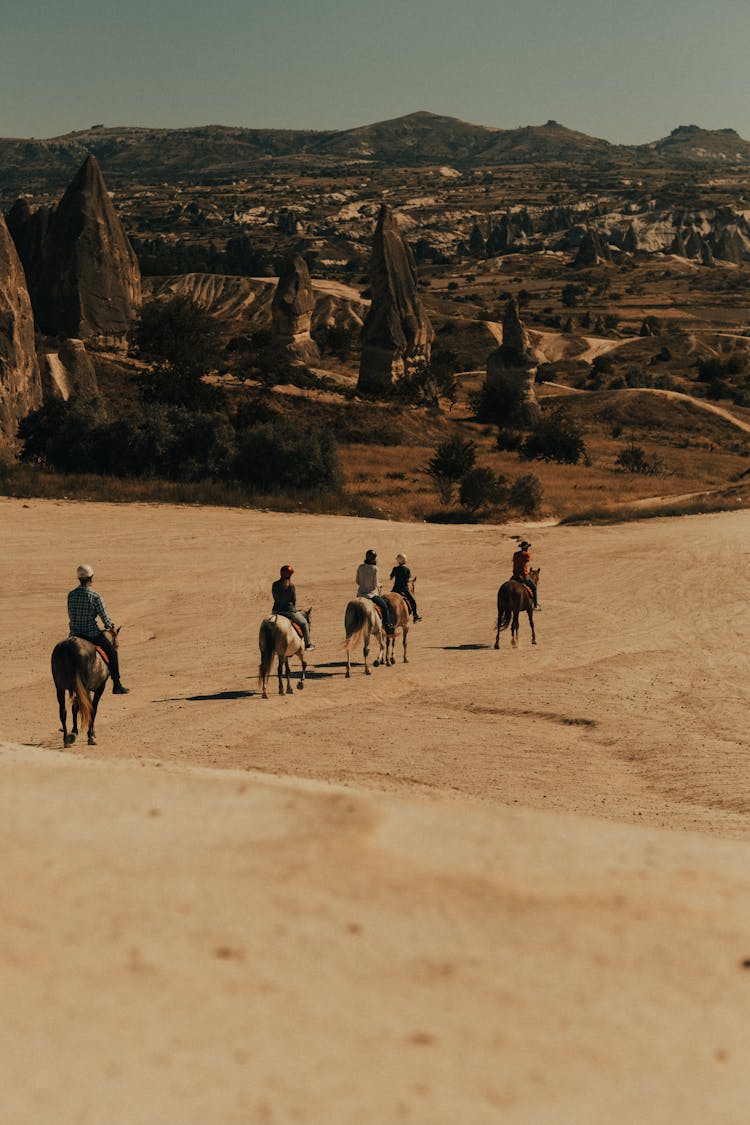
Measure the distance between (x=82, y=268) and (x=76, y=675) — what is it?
5590cm

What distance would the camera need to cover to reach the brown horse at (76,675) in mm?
14898

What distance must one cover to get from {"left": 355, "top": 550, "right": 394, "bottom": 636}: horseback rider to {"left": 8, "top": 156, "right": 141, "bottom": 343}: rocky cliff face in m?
49.6

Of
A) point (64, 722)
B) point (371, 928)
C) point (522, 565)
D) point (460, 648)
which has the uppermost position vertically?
point (522, 565)

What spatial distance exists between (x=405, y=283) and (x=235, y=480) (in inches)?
1215

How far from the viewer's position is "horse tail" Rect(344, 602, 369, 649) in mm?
19609

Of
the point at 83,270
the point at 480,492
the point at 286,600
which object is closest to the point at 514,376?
the point at 480,492

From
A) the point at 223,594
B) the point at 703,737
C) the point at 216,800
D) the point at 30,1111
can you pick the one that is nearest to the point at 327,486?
the point at 223,594

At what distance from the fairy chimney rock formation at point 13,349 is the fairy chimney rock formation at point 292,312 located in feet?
97.7

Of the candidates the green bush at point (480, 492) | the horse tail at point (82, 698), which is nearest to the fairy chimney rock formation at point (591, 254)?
the green bush at point (480, 492)

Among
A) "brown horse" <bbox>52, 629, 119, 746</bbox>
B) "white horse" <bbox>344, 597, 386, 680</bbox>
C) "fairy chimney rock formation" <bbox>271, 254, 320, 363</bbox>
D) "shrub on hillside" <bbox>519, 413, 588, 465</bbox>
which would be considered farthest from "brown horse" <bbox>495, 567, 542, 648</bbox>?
"fairy chimney rock formation" <bbox>271, 254, 320, 363</bbox>

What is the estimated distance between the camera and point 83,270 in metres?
65.9

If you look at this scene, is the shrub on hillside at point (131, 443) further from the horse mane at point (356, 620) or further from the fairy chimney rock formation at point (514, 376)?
the fairy chimney rock formation at point (514, 376)

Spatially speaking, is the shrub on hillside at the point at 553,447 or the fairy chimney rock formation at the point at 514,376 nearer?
the shrub on hillside at the point at 553,447

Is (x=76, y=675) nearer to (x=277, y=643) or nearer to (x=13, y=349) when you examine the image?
(x=277, y=643)
